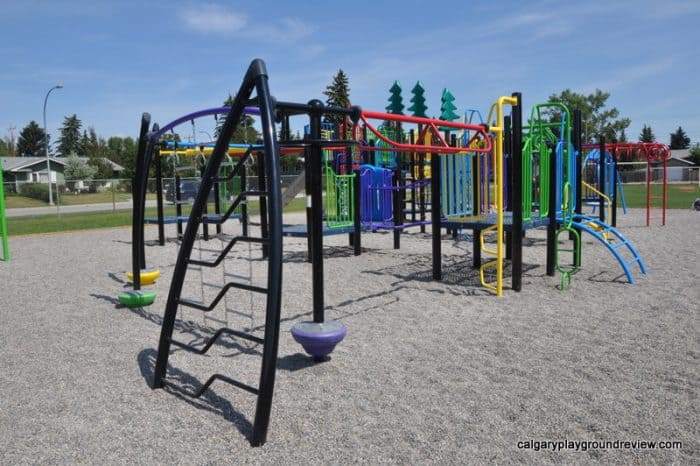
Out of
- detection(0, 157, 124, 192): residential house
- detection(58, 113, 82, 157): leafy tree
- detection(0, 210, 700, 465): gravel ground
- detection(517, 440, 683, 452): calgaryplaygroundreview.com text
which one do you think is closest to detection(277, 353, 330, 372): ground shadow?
detection(0, 210, 700, 465): gravel ground

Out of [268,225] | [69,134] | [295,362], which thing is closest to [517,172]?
[295,362]

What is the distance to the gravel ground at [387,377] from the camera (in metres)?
2.96

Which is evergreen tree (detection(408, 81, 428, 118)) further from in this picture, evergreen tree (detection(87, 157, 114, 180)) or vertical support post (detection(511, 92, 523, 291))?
evergreen tree (detection(87, 157, 114, 180))

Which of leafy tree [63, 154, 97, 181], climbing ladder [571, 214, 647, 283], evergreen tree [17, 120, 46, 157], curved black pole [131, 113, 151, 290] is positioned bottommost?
climbing ladder [571, 214, 647, 283]

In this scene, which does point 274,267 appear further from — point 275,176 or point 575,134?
point 575,134

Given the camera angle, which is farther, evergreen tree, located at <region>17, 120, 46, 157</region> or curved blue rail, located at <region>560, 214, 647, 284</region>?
evergreen tree, located at <region>17, 120, 46, 157</region>

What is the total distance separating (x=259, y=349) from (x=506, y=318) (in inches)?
98.5

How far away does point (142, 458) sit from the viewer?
2.88 m

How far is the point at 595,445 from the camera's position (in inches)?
113

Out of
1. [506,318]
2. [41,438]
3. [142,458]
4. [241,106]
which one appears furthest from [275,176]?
[506,318]

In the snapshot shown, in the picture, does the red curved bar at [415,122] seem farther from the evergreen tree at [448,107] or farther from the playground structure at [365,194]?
the evergreen tree at [448,107]

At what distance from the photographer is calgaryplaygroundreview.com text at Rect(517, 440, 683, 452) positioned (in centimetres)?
283

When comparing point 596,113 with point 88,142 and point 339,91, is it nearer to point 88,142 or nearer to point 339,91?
point 339,91

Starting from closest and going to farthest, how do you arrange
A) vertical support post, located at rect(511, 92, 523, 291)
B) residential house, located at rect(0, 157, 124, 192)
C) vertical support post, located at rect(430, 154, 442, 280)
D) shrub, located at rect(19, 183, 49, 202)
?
1. vertical support post, located at rect(511, 92, 523, 291)
2. vertical support post, located at rect(430, 154, 442, 280)
3. shrub, located at rect(19, 183, 49, 202)
4. residential house, located at rect(0, 157, 124, 192)
